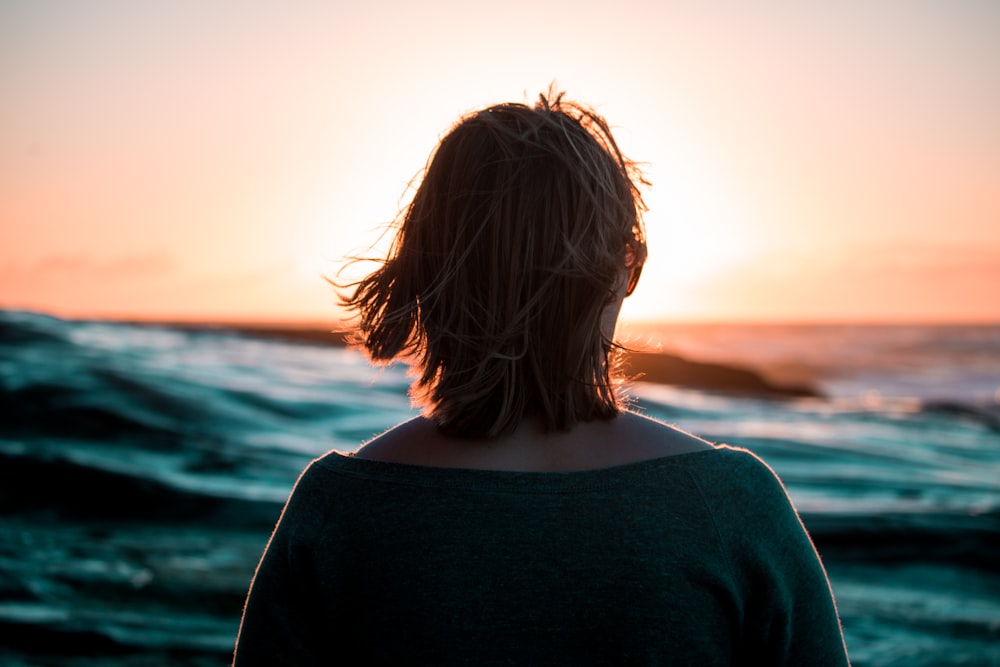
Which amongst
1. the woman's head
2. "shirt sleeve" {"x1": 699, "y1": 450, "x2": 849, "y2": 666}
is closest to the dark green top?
"shirt sleeve" {"x1": 699, "y1": 450, "x2": 849, "y2": 666}

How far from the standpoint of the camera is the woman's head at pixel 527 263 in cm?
158

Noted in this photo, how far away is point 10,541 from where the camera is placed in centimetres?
695

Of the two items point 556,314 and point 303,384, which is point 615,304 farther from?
point 303,384

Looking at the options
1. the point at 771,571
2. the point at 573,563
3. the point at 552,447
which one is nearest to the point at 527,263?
the point at 552,447

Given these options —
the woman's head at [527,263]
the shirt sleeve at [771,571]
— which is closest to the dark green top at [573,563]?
the shirt sleeve at [771,571]

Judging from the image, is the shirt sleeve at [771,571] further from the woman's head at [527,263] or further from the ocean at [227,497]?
the ocean at [227,497]

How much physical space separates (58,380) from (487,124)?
14.0 m

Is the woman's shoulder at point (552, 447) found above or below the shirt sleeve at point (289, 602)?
above

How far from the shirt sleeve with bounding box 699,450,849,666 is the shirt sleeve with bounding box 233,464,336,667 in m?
0.75

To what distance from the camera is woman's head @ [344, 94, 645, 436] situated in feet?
5.17

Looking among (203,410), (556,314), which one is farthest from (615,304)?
(203,410)

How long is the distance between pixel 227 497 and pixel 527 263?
7.78 m

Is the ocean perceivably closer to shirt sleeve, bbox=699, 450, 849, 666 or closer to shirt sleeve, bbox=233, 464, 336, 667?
shirt sleeve, bbox=699, 450, 849, 666

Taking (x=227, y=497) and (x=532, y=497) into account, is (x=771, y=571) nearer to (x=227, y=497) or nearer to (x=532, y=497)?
(x=532, y=497)
